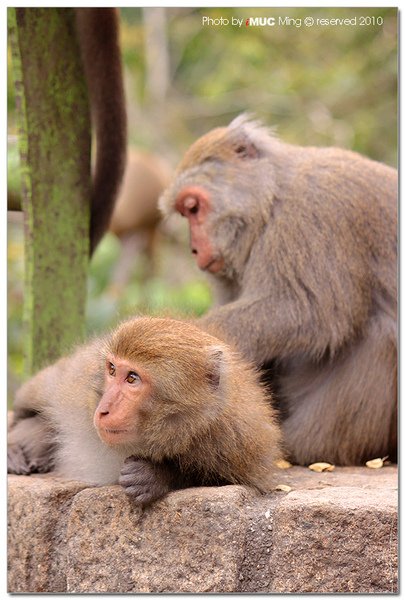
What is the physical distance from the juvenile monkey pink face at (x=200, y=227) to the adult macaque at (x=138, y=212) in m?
6.59

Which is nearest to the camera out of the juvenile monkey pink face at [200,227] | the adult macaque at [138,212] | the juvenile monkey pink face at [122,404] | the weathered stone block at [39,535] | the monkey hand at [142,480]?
the juvenile monkey pink face at [122,404]

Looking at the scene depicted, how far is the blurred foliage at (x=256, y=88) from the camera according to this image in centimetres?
504

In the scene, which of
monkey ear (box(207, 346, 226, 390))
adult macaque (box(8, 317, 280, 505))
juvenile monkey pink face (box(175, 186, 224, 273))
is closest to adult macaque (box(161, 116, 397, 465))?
juvenile monkey pink face (box(175, 186, 224, 273))

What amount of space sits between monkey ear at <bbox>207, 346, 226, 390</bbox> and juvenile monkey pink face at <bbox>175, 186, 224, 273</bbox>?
4.49 feet

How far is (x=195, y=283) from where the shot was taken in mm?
12320

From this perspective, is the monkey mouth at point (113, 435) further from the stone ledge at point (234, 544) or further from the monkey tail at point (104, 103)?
the monkey tail at point (104, 103)

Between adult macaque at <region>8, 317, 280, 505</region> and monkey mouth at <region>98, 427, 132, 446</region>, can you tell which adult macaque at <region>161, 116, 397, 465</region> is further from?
monkey mouth at <region>98, 427, 132, 446</region>

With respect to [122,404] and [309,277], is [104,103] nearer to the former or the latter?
[309,277]

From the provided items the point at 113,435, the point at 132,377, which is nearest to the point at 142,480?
the point at 113,435

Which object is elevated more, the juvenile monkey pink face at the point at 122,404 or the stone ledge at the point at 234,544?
the juvenile monkey pink face at the point at 122,404

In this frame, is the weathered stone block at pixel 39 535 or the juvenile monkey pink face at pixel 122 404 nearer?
the juvenile monkey pink face at pixel 122 404

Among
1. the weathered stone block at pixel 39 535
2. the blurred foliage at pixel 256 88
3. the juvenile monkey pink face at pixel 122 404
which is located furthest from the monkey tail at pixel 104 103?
the juvenile monkey pink face at pixel 122 404

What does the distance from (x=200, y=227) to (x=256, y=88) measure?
3.14 meters

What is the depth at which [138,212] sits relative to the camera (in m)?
13.2
